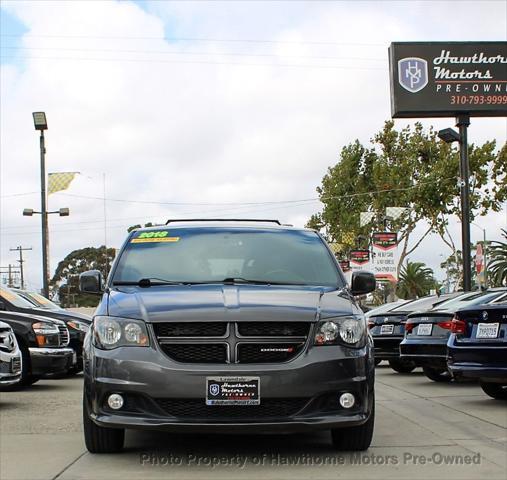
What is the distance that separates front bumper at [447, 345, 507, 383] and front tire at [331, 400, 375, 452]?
132 inches

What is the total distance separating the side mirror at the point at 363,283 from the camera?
798cm

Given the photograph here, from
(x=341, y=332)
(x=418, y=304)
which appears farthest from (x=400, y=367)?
(x=341, y=332)

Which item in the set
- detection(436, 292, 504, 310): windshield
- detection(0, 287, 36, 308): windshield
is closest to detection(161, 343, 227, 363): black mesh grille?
detection(436, 292, 504, 310): windshield

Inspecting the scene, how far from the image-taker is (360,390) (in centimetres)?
643

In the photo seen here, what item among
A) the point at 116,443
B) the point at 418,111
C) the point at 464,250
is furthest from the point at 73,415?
the point at 418,111

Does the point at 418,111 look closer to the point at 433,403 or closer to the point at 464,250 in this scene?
the point at 464,250

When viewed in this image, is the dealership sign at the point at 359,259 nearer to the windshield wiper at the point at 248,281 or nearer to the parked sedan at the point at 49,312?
the parked sedan at the point at 49,312

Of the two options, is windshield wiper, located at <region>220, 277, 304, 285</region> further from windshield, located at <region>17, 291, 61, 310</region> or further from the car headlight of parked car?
windshield, located at <region>17, 291, 61, 310</region>

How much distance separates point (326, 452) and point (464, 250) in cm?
2175

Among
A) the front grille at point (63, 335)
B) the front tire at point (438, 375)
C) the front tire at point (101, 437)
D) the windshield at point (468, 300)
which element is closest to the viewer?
the front tire at point (101, 437)

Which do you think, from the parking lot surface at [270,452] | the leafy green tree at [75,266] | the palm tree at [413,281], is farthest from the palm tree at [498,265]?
the leafy green tree at [75,266]

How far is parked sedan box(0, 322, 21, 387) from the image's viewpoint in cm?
977

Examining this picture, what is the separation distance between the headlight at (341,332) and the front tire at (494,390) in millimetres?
A: 4882

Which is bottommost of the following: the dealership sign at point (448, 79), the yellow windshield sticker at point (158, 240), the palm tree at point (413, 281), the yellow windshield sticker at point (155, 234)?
the palm tree at point (413, 281)
